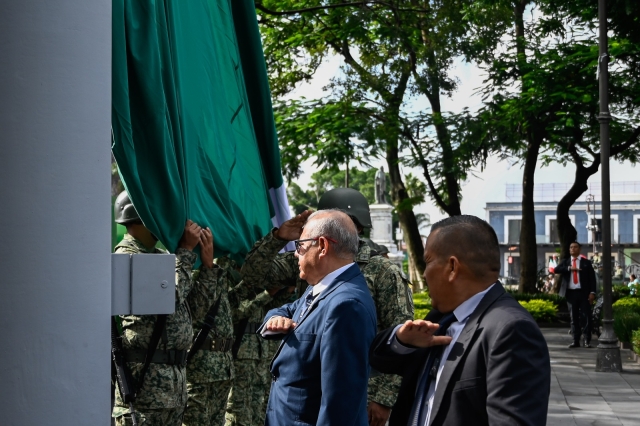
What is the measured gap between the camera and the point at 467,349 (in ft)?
9.20

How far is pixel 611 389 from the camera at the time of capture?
12625mm

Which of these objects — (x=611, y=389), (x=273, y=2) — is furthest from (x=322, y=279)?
(x=273, y=2)

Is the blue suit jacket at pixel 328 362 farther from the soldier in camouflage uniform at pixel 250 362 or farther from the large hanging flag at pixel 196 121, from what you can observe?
the soldier in camouflage uniform at pixel 250 362

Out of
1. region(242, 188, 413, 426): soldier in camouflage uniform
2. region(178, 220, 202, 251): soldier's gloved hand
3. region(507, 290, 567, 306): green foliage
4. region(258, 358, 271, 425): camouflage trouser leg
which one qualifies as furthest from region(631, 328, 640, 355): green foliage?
region(178, 220, 202, 251): soldier's gloved hand

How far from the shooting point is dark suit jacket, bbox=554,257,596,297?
57.2 feet

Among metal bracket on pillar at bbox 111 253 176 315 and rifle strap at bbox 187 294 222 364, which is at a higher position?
metal bracket on pillar at bbox 111 253 176 315

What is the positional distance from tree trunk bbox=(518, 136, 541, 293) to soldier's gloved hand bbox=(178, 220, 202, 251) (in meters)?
21.0

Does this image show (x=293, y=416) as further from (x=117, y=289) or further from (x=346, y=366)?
(x=117, y=289)

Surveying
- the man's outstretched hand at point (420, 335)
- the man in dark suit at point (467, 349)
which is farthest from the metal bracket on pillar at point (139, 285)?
the man's outstretched hand at point (420, 335)

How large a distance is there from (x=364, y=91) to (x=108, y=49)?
19.4 metres

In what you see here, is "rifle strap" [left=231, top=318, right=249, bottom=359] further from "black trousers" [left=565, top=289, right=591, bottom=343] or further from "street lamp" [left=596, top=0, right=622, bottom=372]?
"black trousers" [left=565, top=289, right=591, bottom=343]

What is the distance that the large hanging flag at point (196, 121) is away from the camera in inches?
159

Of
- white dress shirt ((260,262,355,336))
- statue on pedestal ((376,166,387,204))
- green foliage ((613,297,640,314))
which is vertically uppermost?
statue on pedestal ((376,166,387,204))

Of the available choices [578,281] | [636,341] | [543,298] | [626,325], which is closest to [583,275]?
[578,281]
